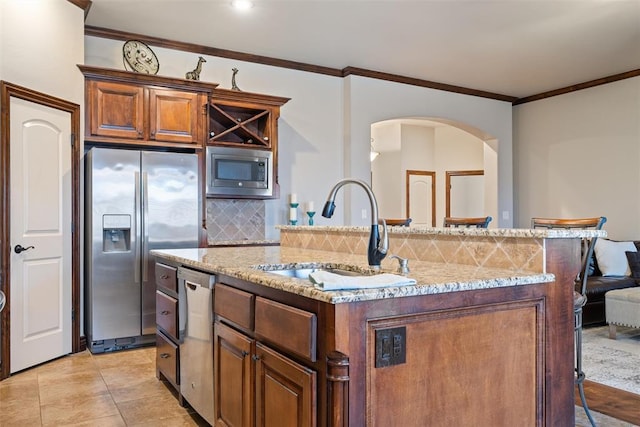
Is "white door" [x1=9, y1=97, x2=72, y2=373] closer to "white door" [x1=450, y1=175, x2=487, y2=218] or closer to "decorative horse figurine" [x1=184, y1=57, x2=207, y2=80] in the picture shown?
"decorative horse figurine" [x1=184, y1=57, x2=207, y2=80]

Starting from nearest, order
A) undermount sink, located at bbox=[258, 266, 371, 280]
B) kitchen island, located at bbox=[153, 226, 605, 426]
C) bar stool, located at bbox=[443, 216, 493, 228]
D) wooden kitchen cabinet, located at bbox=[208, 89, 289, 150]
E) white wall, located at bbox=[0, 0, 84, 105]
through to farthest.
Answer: kitchen island, located at bbox=[153, 226, 605, 426] → undermount sink, located at bbox=[258, 266, 371, 280] → bar stool, located at bbox=[443, 216, 493, 228] → white wall, located at bbox=[0, 0, 84, 105] → wooden kitchen cabinet, located at bbox=[208, 89, 289, 150]

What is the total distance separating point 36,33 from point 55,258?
5.52 ft

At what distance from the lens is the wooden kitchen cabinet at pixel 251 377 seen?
5.10 ft

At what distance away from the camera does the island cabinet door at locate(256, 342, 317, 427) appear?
1502 millimetres

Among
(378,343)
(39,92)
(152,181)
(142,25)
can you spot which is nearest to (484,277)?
(378,343)

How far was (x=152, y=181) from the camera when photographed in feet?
13.5

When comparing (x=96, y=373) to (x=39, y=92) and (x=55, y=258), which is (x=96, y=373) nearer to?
(x=55, y=258)

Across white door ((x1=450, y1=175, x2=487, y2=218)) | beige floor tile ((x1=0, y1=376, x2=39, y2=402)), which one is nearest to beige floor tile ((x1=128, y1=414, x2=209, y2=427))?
beige floor tile ((x1=0, y1=376, x2=39, y2=402))

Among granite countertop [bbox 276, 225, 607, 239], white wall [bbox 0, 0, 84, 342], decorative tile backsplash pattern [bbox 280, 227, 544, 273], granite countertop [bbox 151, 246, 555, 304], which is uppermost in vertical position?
white wall [bbox 0, 0, 84, 342]

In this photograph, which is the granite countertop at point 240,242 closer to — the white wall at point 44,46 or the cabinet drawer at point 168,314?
the cabinet drawer at point 168,314

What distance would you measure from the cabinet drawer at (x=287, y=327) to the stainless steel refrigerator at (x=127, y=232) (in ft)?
8.41

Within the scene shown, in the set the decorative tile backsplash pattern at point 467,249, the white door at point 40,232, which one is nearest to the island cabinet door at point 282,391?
the decorative tile backsplash pattern at point 467,249

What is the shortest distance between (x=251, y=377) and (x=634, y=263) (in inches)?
189

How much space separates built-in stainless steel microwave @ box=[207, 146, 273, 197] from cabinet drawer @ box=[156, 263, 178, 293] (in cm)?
149
